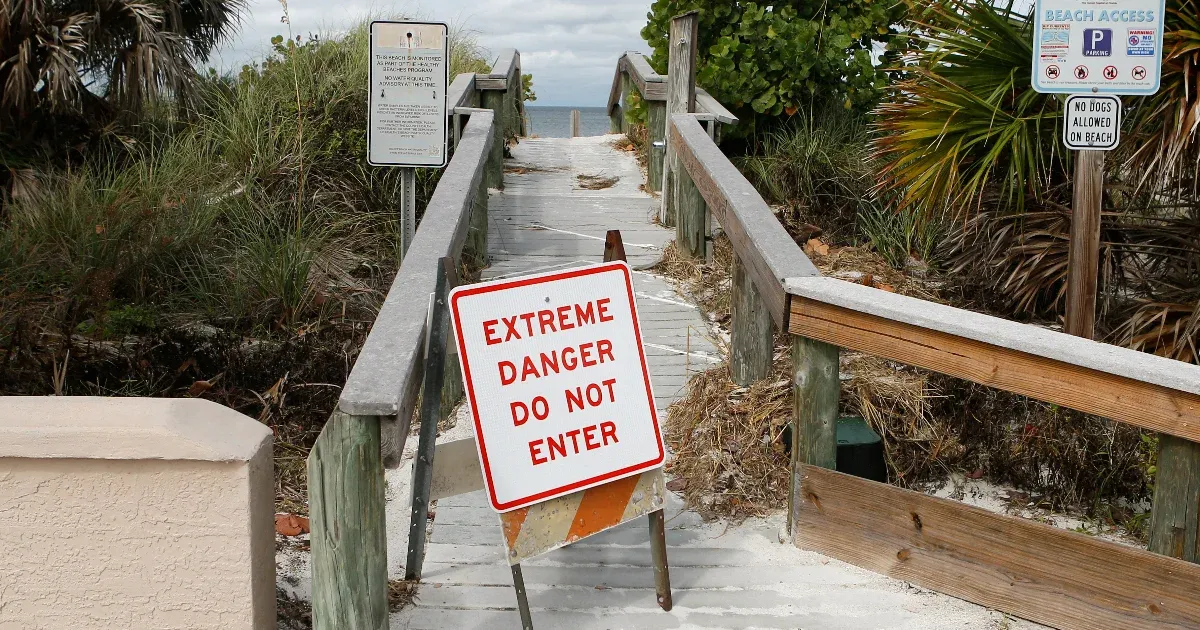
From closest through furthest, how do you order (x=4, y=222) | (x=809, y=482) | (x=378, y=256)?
(x=809, y=482) < (x=4, y=222) < (x=378, y=256)

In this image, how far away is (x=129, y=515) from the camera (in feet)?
9.91

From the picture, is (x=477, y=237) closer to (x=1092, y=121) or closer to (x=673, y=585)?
(x=1092, y=121)

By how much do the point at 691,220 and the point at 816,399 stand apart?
3.84 meters

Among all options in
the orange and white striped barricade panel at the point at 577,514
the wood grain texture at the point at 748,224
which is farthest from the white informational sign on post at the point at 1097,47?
the orange and white striped barricade panel at the point at 577,514

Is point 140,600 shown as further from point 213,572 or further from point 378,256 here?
point 378,256

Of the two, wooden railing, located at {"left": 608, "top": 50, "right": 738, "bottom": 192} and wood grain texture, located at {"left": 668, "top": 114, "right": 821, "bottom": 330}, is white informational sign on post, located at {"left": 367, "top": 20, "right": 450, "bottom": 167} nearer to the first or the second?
wood grain texture, located at {"left": 668, "top": 114, "right": 821, "bottom": 330}

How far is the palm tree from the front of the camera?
325 inches

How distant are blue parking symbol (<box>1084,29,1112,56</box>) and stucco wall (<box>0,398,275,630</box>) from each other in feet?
13.3

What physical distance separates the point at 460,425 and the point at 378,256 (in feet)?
9.97

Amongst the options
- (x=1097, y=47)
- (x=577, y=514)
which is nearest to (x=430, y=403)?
(x=577, y=514)

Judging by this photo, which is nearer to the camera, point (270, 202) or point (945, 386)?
point (945, 386)

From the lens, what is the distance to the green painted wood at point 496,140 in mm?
9469

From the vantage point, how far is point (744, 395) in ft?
17.0

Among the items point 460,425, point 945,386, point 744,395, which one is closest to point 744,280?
point 744,395
